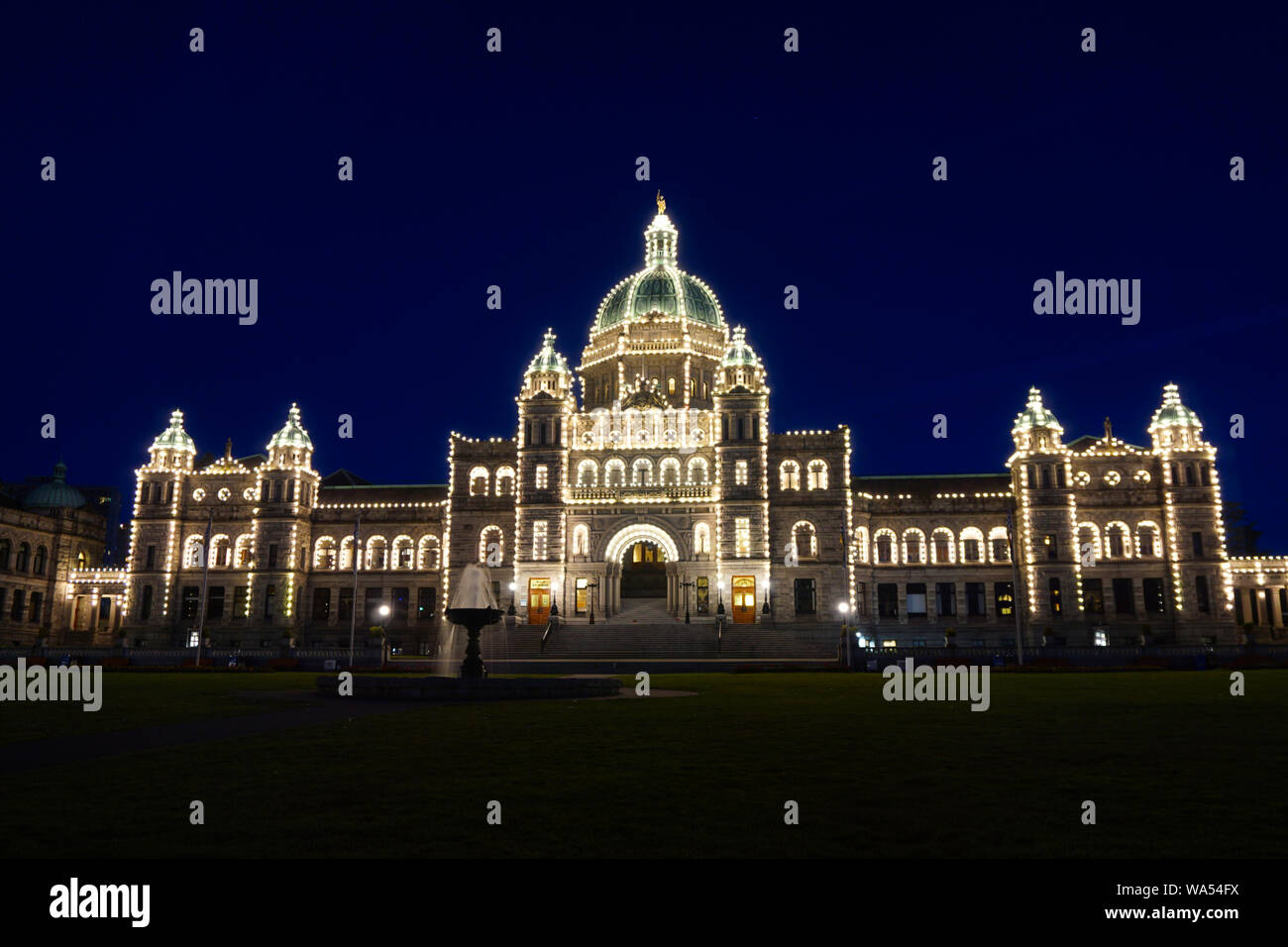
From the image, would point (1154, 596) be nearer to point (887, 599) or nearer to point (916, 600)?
point (916, 600)

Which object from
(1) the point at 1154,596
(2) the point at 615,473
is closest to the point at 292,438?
(2) the point at 615,473

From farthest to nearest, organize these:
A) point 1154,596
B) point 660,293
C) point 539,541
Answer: point 660,293 < point 539,541 < point 1154,596

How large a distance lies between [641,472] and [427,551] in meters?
21.0

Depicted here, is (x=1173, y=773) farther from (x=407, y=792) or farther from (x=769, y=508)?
(x=769, y=508)

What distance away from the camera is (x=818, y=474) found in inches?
2990

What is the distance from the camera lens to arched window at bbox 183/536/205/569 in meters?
83.0

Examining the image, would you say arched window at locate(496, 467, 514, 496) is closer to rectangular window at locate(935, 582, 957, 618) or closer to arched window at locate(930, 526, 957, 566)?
arched window at locate(930, 526, 957, 566)

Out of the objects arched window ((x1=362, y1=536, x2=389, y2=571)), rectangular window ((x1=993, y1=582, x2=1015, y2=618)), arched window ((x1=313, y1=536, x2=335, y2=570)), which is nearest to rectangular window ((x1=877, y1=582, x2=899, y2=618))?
rectangular window ((x1=993, y1=582, x2=1015, y2=618))

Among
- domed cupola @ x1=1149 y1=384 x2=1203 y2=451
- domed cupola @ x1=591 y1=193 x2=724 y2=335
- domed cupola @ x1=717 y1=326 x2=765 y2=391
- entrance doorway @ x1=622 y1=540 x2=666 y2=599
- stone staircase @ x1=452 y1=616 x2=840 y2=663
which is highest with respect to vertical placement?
domed cupola @ x1=591 y1=193 x2=724 y2=335

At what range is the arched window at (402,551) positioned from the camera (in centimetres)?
8394

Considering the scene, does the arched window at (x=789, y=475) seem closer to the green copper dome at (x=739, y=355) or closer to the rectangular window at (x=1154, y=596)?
the green copper dome at (x=739, y=355)

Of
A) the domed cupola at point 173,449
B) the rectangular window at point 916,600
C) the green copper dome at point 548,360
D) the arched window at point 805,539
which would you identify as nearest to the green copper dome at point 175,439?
the domed cupola at point 173,449

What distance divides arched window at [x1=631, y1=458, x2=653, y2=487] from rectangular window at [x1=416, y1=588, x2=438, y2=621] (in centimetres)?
2053

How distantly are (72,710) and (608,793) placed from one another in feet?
57.9
